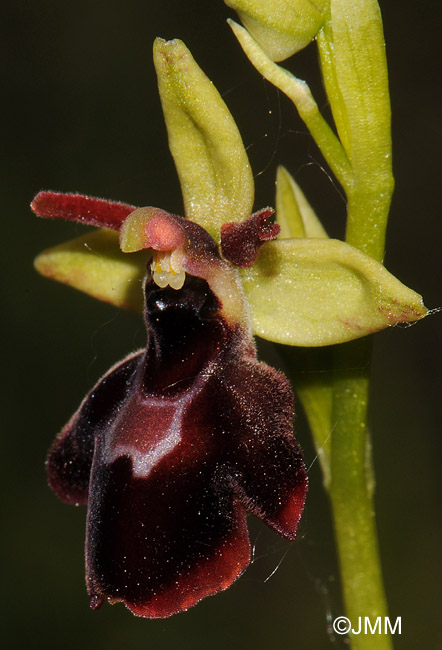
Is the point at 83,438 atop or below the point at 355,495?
atop

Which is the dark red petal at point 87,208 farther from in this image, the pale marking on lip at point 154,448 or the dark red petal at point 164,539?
the dark red petal at point 164,539

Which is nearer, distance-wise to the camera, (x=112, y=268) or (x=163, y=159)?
(x=112, y=268)

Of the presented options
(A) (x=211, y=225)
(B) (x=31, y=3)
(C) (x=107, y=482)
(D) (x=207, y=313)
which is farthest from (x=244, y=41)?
(B) (x=31, y=3)

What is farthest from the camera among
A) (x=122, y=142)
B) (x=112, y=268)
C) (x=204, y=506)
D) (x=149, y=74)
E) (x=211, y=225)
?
(x=149, y=74)

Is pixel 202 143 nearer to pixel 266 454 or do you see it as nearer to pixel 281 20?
pixel 281 20

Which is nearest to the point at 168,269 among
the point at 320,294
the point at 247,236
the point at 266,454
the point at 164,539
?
the point at 247,236

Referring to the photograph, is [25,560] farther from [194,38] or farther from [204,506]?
[194,38]
